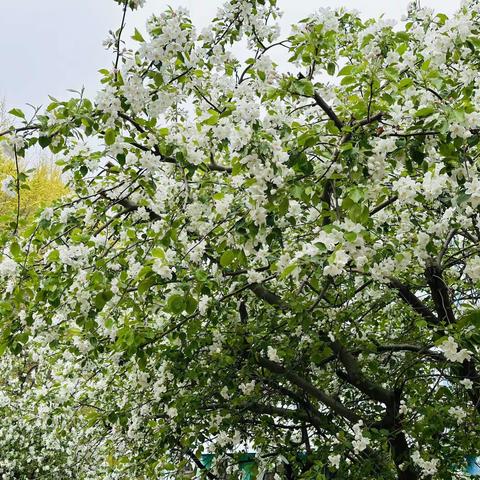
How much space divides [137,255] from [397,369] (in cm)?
221

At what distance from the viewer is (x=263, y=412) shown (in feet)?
15.4

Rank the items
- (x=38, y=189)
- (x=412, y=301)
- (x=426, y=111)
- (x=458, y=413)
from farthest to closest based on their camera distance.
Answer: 1. (x=38, y=189)
2. (x=412, y=301)
3. (x=458, y=413)
4. (x=426, y=111)

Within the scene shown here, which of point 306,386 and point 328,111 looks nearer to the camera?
point 328,111

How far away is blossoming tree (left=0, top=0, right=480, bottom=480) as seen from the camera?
8.50ft

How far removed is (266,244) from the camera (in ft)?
9.49

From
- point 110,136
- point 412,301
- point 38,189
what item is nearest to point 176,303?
point 110,136

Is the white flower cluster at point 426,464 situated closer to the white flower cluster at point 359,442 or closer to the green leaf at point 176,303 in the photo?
the white flower cluster at point 359,442

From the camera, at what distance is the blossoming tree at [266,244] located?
259 cm

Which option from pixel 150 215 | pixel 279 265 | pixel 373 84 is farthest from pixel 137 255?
pixel 373 84

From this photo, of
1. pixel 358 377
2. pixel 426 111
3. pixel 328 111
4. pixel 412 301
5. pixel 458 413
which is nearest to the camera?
pixel 426 111

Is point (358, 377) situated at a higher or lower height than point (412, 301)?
lower

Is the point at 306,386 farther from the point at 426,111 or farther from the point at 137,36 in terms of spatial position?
the point at 137,36

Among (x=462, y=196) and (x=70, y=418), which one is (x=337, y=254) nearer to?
(x=462, y=196)

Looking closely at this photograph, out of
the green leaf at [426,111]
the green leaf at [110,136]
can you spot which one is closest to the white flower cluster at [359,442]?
the green leaf at [426,111]
